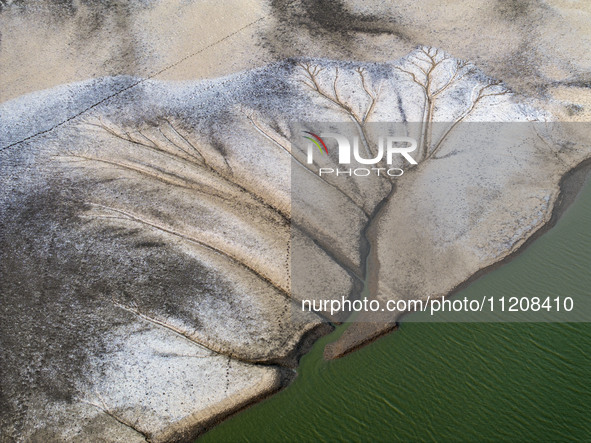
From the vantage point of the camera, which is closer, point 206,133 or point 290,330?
point 290,330

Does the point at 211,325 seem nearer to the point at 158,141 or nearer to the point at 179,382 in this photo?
the point at 179,382

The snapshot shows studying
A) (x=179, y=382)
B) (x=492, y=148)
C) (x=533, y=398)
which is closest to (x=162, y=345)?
(x=179, y=382)

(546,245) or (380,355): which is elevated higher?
(546,245)

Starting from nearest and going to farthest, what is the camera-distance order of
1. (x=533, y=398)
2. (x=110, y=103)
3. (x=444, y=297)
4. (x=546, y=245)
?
1. (x=533, y=398)
2. (x=444, y=297)
3. (x=546, y=245)
4. (x=110, y=103)

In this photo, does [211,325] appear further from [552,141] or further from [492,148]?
[552,141]

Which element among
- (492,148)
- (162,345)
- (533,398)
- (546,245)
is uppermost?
(492,148)

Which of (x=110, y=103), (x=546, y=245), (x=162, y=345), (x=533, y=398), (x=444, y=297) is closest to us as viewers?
(x=533, y=398)
